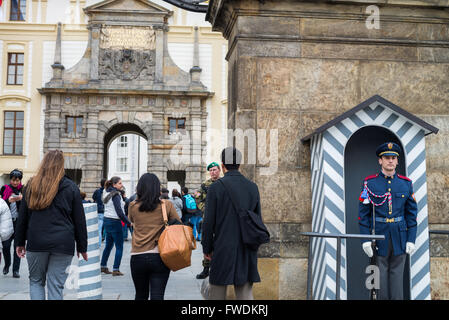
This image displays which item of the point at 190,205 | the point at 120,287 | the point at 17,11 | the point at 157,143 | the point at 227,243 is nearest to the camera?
the point at 227,243

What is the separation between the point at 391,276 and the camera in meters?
5.12

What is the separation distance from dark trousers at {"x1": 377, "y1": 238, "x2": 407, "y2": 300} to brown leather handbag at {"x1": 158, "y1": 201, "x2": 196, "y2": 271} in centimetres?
186

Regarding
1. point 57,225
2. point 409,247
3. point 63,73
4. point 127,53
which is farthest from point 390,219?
point 63,73

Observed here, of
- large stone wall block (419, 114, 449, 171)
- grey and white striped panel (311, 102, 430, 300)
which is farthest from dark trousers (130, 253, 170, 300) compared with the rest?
large stone wall block (419, 114, 449, 171)

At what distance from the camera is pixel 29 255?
4.76 metres

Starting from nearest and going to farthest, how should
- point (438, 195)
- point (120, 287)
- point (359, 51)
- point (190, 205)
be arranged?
point (438, 195) → point (359, 51) → point (120, 287) → point (190, 205)

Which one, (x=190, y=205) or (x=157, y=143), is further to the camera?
(x=157, y=143)

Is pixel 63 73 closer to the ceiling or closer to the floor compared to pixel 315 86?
closer to the ceiling

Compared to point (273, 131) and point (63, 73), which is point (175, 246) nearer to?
point (273, 131)

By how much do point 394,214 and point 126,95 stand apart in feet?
82.7

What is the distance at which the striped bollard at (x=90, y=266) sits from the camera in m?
6.12

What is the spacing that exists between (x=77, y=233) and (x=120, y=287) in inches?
121

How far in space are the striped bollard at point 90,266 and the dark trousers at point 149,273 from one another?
141 cm

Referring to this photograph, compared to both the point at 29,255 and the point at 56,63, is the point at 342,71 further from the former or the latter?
the point at 56,63
